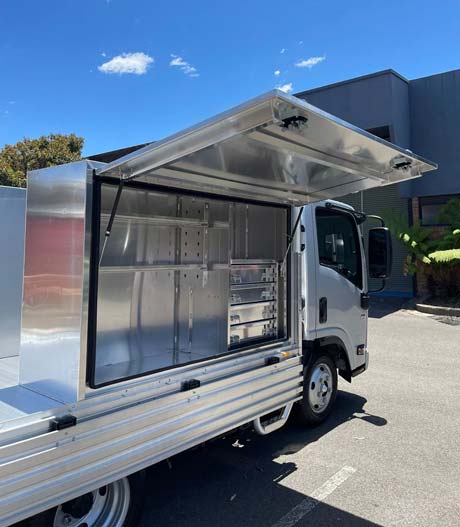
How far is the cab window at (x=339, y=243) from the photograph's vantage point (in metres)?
4.20

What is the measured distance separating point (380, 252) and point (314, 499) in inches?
87.1

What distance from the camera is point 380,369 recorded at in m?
6.56

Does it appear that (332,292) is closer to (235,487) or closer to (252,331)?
(252,331)

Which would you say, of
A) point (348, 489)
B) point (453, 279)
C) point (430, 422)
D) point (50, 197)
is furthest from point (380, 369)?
point (453, 279)

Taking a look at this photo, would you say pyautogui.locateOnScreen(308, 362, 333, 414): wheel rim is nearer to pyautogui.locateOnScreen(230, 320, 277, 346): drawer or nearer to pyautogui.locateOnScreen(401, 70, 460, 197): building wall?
pyautogui.locateOnScreen(230, 320, 277, 346): drawer

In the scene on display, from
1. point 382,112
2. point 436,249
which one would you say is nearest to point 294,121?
point 436,249

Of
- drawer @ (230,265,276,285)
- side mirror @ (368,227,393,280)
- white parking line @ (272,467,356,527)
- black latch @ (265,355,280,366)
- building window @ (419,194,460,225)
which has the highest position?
building window @ (419,194,460,225)

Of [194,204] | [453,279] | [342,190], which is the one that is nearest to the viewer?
[342,190]

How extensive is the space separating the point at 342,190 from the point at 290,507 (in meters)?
2.28

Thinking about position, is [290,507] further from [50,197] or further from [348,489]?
[50,197]

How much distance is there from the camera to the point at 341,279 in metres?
4.28

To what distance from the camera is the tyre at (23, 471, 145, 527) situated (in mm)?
2293

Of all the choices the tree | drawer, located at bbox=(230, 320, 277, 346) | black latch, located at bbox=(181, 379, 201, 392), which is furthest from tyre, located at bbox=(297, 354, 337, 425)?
the tree

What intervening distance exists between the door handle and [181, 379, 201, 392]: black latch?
1680mm
